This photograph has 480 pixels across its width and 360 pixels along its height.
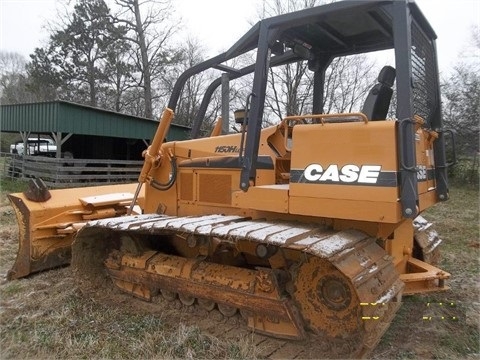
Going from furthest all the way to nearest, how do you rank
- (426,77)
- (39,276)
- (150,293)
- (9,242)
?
1. (9,242)
2. (39,276)
3. (150,293)
4. (426,77)

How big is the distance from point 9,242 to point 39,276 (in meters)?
2.37

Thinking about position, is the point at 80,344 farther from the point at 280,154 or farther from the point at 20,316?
the point at 280,154

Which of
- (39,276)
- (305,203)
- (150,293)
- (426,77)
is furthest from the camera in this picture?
(39,276)

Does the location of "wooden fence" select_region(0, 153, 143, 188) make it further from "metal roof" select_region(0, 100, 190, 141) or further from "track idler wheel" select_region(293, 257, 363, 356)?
"track idler wheel" select_region(293, 257, 363, 356)

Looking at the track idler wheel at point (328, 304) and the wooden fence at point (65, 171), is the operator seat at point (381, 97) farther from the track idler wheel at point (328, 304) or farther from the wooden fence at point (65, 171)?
the wooden fence at point (65, 171)

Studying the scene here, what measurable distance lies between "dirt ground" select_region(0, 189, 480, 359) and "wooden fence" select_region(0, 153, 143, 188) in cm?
1013

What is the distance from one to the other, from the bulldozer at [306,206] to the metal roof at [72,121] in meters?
11.4

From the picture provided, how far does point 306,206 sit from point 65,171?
1301cm

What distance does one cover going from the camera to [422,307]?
14.5ft

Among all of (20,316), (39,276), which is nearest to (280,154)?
(20,316)

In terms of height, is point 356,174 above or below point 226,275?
above

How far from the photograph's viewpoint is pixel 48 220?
512 centimetres

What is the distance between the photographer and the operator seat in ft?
12.0

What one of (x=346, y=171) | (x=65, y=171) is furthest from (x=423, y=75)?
(x=65, y=171)
